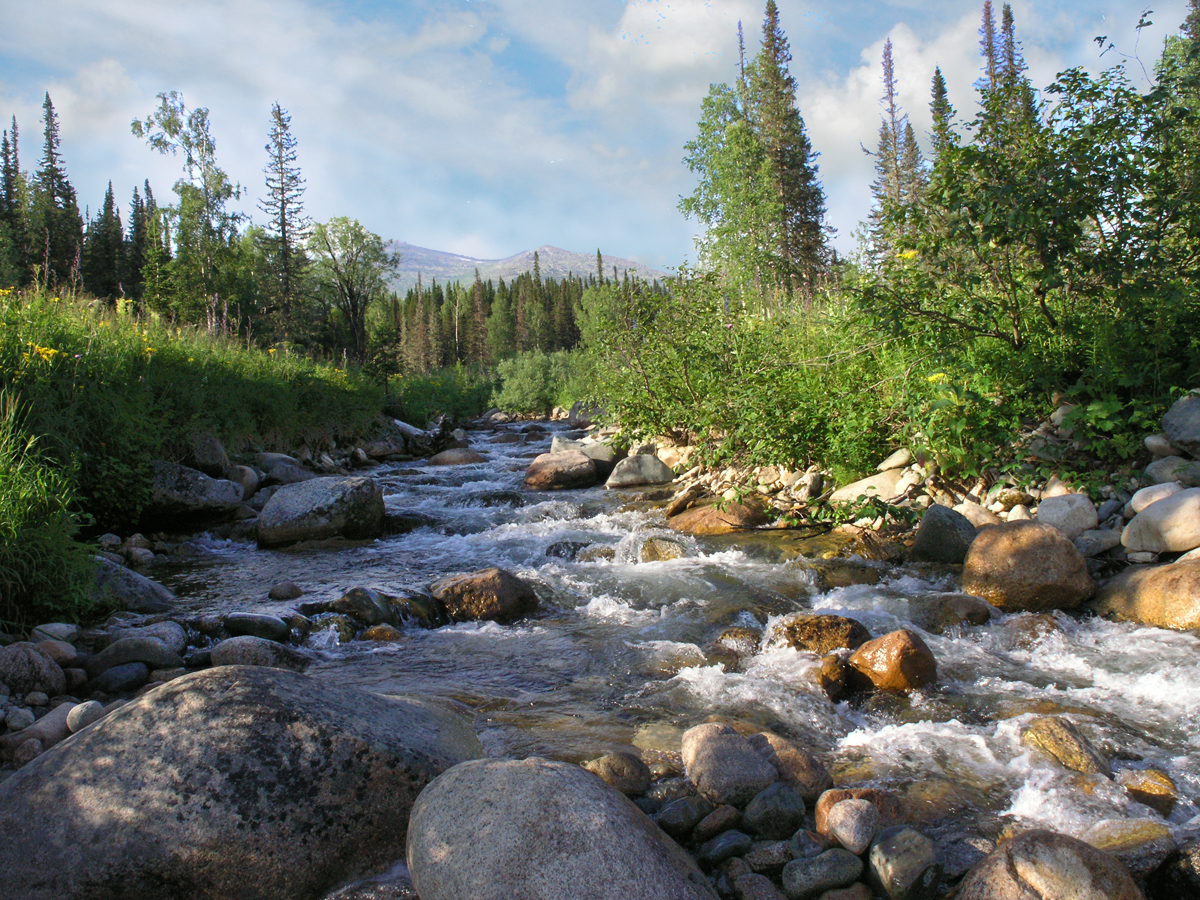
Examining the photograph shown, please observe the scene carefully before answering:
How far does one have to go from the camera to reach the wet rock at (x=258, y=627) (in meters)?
4.81

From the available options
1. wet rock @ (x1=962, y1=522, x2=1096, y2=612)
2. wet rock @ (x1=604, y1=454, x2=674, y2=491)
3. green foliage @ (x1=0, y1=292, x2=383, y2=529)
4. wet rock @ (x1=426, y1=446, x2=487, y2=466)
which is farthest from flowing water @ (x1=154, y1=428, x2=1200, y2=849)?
wet rock @ (x1=426, y1=446, x2=487, y2=466)

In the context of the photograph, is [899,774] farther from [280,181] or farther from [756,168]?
[280,181]

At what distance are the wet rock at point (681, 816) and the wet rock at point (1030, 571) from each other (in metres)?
3.29

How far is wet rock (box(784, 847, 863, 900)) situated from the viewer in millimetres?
2277

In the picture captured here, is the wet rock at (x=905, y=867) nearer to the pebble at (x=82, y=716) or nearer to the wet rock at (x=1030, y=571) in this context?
the wet rock at (x=1030, y=571)

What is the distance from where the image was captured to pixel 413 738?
9.30 feet

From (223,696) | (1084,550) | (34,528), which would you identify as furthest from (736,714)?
(34,528)

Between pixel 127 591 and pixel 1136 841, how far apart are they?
6.34 meters

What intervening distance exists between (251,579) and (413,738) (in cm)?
434

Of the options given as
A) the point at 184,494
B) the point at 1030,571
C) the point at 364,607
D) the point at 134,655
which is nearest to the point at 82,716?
the point at 134,655

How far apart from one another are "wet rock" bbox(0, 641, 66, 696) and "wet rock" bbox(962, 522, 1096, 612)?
19.5ft

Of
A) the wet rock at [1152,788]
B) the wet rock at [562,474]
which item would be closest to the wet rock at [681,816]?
the wet rock at [1152,788]

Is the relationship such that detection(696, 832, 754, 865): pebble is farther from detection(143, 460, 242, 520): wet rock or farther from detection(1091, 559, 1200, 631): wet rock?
detection(143, 460, 242, 520): wet rock

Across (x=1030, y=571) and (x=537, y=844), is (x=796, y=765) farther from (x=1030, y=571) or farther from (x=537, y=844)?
(x=1030, y=571)
